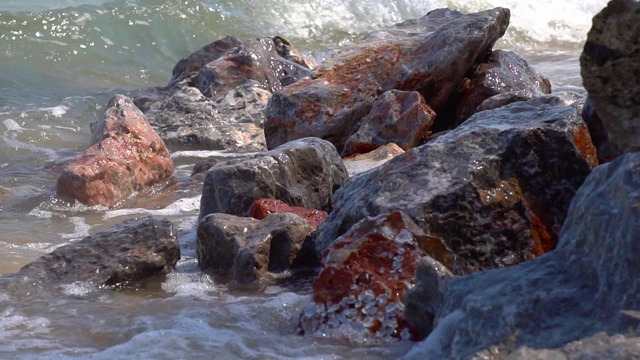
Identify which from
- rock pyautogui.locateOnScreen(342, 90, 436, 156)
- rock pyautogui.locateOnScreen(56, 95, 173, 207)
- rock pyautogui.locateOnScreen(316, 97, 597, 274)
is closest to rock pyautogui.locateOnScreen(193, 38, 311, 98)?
rock pyautogui.locateOnScreen(56, 95, 173, 207)

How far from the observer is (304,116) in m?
6.38

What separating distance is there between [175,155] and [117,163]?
4.52 feet

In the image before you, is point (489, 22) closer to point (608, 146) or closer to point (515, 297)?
point (608, 146)

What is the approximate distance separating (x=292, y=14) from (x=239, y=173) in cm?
1093

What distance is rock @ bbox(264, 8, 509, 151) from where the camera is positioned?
6.25 metres

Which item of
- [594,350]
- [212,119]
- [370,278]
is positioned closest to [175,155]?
[212,119]

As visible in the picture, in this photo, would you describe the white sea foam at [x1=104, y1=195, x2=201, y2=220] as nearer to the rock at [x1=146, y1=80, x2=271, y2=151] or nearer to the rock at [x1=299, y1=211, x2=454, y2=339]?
the rock at [x1=146, y1=80, x2=271, y2=151]

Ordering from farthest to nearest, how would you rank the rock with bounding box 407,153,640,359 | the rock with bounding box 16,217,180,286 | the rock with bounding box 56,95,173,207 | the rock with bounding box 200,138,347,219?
the rock with bounding box 56,95,173,207
the rock with bounding box 200,138,347,219
the rock with bounding box 16,217,180,286
the rock with bounding box 407,153,640,359

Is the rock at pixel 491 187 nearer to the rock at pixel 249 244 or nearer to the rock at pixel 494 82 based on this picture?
the rock at pixel 249 244

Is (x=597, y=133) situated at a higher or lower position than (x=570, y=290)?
higher

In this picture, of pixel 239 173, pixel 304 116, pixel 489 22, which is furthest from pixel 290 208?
pixel 489 22

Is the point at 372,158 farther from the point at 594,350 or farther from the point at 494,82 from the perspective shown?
the point at 594,350

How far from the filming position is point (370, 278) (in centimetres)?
322

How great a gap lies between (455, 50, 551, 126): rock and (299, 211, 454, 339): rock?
289 cm
